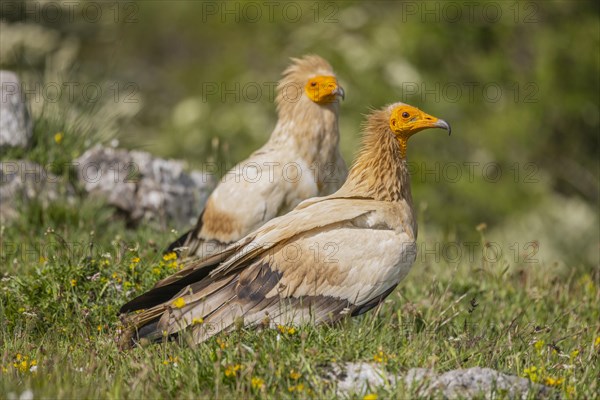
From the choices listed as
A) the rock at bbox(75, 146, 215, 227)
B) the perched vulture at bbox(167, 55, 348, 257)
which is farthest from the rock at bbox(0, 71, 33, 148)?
the perched vulture at bbox(167, 55, 348, 257)

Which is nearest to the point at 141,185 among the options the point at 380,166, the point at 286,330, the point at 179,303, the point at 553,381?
the point at 380,166

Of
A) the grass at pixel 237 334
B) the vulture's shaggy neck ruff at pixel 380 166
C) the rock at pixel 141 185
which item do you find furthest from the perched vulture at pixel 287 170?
the rock at pixel 141 185

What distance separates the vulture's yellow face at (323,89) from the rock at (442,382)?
3.52 m

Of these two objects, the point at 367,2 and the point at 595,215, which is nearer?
the point at 595,215

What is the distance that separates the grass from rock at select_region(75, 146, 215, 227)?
0.31m

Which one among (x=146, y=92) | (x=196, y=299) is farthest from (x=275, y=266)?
(x=146, y=92)

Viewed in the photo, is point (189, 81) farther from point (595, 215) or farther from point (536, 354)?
point (536, 354)

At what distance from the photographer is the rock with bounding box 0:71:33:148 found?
842 centimetres

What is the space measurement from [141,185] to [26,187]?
1.04 meters

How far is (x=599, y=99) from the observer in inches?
748

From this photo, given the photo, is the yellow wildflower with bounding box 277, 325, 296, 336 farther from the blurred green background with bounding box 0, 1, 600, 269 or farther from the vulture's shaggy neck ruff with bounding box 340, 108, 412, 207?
the blurred green background with bounding box 0, 1, 600, 269

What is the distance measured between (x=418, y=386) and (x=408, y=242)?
1.53m

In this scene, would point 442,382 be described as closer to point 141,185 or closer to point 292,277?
point 292,277

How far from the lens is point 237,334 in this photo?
490 centimetres
